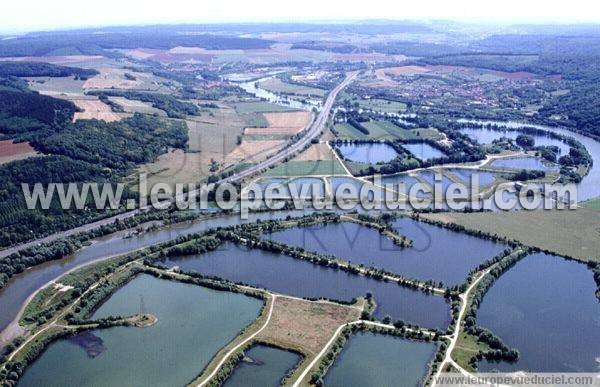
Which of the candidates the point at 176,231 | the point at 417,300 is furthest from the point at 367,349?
the point at 176,231

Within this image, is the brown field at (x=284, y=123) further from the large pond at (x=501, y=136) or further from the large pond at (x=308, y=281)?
the large pond at (x=308, y=281)

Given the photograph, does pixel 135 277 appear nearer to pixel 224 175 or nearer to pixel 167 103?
pixel 224 175

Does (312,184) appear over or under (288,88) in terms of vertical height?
under

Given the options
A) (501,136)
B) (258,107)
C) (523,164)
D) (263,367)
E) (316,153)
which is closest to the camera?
(263,367)

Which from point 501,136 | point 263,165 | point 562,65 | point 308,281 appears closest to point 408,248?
point 308,281

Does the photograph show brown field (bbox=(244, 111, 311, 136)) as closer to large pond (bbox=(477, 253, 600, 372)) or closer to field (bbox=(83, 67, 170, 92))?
field (bbox=(83, 67, 170, 92))

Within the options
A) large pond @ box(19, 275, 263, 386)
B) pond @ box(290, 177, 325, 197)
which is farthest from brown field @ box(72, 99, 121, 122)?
large pond @ box(19, 275, 263, 386)

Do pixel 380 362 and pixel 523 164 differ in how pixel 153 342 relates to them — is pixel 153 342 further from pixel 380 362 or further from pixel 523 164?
pixel 523 164

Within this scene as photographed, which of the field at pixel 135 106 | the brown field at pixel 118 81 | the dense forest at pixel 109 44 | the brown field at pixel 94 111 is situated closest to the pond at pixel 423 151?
the field at pixel 135 106
